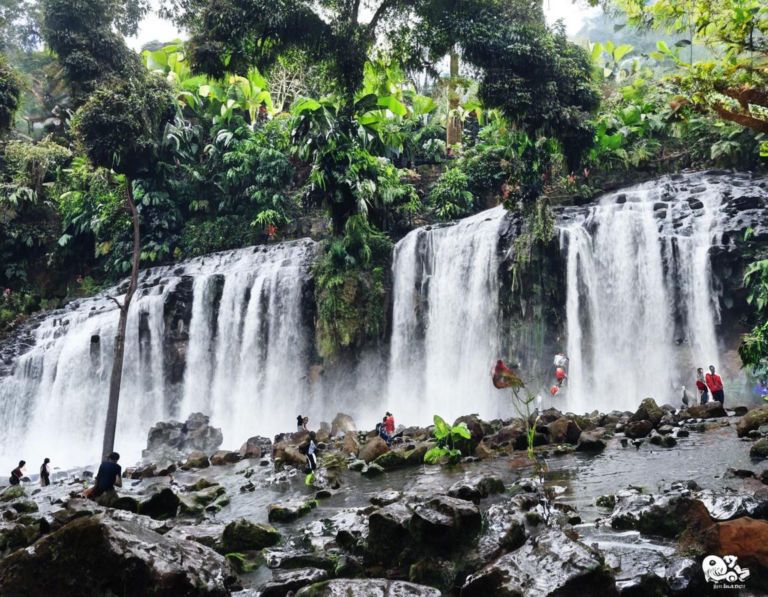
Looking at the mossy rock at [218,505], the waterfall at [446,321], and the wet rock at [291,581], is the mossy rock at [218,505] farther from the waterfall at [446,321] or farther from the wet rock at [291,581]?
the waterfall at [446,321]

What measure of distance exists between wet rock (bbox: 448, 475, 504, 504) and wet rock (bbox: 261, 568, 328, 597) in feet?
8.35

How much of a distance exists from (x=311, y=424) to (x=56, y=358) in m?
10.6

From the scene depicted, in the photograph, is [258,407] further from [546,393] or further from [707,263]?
[707,263]

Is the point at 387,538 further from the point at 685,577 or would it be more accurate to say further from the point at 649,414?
the point at 649,414

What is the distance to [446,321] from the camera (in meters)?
20.5

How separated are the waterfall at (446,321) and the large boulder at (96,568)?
15282mm

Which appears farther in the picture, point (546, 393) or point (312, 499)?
point (546, 393)

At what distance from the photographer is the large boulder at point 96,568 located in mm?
4410

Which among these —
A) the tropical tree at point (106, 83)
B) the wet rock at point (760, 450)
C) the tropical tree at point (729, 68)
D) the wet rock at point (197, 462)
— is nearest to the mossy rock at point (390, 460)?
the wet rock at point (197, 462)

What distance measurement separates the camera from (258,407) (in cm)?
2208

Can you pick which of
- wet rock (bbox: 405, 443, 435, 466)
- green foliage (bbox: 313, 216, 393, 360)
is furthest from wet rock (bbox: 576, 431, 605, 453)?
green foliage (bbox: 313, 216, 393, 360)

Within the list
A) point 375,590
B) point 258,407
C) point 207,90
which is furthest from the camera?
point 207,90

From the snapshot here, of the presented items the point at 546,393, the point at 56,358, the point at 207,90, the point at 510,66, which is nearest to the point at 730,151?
the point at 510,66

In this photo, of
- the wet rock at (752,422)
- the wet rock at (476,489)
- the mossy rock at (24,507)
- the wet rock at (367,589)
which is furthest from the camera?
the wet rock at (752,422)
